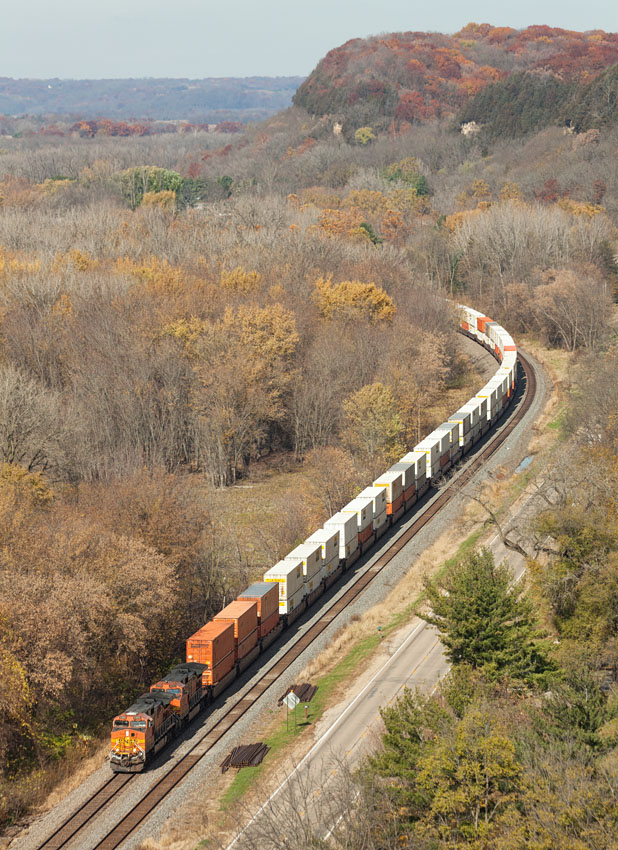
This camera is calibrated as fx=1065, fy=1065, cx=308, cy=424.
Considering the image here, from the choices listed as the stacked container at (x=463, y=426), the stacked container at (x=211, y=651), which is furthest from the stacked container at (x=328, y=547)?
the stacked container at (x=463, y=426)

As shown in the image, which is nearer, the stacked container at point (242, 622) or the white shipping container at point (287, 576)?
the stacked container at point (242, 622)

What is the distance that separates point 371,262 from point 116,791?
98.9 meters

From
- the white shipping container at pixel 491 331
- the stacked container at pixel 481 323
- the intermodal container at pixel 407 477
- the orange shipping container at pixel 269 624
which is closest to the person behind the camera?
the orange shipping container at pixel 269 624

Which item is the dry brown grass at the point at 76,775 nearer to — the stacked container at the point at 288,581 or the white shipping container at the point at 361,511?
the stacked container at the point at 288,581

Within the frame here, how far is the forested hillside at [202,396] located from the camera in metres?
46.7

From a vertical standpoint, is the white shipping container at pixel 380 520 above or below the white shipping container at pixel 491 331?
above

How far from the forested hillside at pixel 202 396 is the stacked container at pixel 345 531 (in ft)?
23.6

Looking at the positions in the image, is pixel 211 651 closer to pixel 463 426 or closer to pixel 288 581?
pixel 288 581

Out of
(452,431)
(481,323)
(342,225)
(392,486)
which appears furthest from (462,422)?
(342,225)

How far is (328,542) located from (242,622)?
1084 centimetres

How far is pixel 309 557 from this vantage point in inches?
2221

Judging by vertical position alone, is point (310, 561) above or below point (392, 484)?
above

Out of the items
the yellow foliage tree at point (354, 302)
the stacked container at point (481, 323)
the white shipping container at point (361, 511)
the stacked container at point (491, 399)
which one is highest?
the yellow foliage tree at point (354, 302)

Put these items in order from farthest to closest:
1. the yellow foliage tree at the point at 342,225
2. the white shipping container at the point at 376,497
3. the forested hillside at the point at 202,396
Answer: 1. the yellow foliage tree at the point at 342,225
2. the white shipping container at the point at 376,497
3. the forested hillside at the point at 202,396
